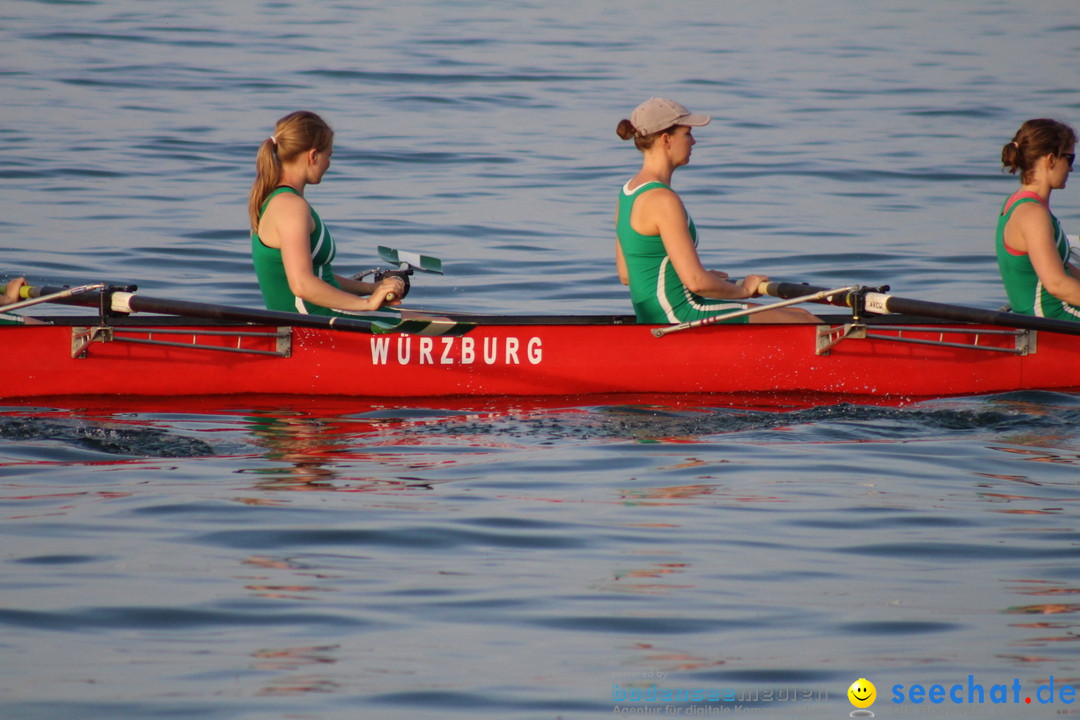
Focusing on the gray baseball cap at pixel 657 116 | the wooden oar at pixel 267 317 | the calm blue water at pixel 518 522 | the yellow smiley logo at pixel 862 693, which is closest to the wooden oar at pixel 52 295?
the wooden oar at pixel 267 317

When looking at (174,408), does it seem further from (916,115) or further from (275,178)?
(916,115)

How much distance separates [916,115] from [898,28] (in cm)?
804

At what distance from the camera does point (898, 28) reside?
2608cm

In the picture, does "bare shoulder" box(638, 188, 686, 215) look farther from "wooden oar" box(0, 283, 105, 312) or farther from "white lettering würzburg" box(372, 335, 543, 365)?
"wooden oar" box(0, 283, 105, 312)

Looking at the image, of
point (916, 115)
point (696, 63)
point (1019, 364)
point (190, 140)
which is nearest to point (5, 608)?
point (1019, 364)

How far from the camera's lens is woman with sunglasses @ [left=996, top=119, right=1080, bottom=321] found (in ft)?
21.5

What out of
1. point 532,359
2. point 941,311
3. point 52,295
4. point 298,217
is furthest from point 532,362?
point 52,295

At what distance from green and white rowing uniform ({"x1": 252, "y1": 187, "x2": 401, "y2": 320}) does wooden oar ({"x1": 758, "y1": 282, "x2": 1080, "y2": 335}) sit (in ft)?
6.62

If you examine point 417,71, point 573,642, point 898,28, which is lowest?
point 573,642

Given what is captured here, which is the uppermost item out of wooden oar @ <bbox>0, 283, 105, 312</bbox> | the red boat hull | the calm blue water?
wooden oar @ <bbox>0, 283, 105, 312</bbox>

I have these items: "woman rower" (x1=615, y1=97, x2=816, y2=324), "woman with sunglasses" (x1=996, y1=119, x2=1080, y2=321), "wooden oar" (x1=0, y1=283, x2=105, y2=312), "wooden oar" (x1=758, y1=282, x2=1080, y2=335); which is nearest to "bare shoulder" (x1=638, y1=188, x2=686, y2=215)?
"woman rower" (x1=615, y1=97, x2=816, y2=324)

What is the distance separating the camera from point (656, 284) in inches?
263

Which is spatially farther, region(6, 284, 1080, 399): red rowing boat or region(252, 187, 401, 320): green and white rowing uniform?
region(6, 284, 1080, 399): red rowing boat

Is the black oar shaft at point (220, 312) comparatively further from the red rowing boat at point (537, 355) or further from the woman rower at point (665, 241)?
the woman rower at point (665, 241)
